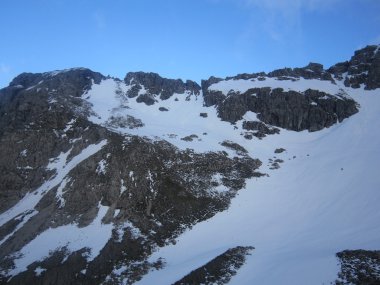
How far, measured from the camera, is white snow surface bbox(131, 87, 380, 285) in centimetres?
3147

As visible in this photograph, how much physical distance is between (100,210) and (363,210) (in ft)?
107

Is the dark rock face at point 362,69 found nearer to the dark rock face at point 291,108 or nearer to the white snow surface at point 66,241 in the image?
the dark rock face at point 291,108

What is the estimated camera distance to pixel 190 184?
49750 millimetres

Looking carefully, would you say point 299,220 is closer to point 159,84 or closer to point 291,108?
point 291,108

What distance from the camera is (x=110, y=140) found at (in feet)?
182

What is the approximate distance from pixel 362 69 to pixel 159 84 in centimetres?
5683

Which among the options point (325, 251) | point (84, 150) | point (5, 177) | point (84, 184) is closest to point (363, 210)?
point (325, 251)

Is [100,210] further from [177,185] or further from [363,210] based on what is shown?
[363,210]

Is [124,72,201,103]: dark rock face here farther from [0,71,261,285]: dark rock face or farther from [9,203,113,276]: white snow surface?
[9,203,113,276]: white snow surface

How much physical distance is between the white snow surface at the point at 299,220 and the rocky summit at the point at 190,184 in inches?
7.6

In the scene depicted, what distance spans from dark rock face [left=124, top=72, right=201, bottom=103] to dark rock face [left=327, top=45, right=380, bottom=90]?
1639 inches

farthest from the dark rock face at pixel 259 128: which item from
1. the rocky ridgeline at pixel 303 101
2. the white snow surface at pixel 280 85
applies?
the white snow surface at pixel 280 85

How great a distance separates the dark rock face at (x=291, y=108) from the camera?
76688 millimetres

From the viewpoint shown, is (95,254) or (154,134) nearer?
(95,254)
